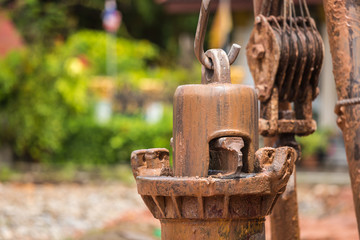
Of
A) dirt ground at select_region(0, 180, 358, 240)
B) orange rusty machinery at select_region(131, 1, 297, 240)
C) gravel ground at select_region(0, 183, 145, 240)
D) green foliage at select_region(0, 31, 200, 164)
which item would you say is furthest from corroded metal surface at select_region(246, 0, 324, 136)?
green foliage at select_region(0, 31, 200, 164)

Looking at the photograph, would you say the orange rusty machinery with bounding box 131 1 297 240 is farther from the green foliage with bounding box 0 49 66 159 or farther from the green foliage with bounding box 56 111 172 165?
the green foliage with bounding box 56 111 172 165

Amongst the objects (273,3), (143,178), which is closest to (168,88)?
(273,3)

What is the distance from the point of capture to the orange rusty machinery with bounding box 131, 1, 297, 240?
6.60 ft

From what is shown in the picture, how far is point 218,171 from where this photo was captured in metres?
2.14

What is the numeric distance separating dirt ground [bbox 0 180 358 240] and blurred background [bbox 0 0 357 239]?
0.02 m

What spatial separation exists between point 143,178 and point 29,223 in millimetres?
5465

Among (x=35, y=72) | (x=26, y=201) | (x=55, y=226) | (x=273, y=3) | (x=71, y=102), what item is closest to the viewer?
(x=273, y=3)

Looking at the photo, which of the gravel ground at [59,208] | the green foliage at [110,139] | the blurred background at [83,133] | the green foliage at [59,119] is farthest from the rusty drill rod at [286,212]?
the green foliage at [110,139]

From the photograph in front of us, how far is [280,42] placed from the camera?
282cm

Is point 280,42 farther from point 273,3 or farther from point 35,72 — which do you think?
point 35,72

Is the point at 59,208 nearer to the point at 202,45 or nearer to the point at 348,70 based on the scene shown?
the point at 348,70

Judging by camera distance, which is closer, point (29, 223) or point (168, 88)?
point (29, 223)

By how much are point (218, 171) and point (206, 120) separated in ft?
0.63

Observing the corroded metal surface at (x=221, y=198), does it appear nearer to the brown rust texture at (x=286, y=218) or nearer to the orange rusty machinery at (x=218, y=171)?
the orange rusty machinery at (x=218, y=171)
